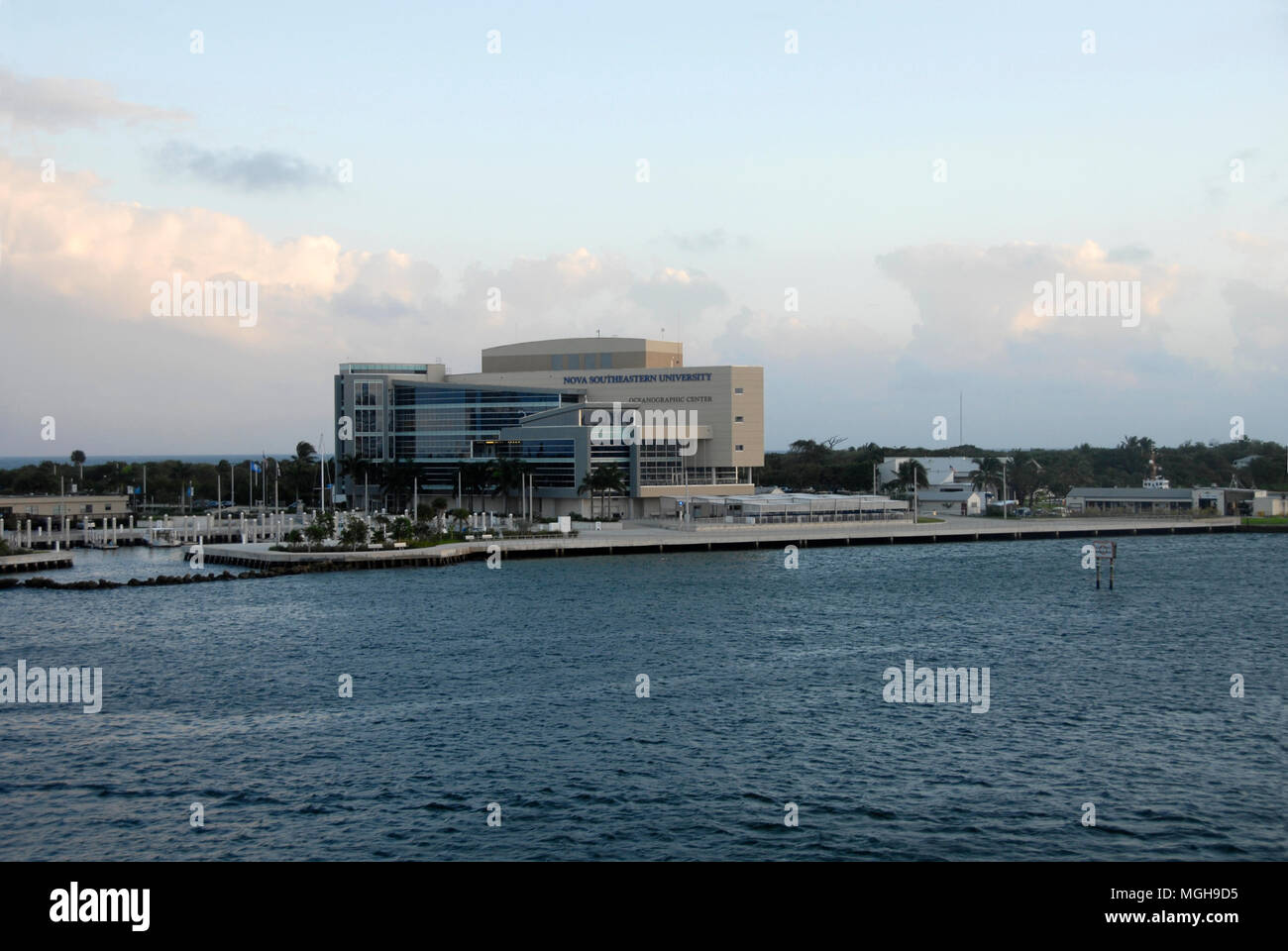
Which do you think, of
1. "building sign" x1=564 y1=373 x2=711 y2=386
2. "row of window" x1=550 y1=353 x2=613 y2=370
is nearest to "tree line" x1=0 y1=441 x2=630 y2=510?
"building sign" x1=564 y1=373 x2=711 y2=386

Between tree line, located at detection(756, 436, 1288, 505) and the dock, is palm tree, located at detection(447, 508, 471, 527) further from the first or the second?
tree line, located at detection(756, 436, 1288, 505)

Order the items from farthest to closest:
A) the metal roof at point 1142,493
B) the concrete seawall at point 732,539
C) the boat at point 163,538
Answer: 1. the metal roof at point 1142,493
2. the boat at point 163,538
3. the concrete seawall at point 732,539

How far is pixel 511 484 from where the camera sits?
378ft

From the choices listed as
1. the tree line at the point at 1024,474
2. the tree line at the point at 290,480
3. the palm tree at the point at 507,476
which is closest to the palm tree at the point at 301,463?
the tree line at the point at 290,480

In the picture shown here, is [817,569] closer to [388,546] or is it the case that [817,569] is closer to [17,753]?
[388,546]

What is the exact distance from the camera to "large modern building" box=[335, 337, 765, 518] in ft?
391

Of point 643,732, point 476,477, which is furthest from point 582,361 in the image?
point 643,732

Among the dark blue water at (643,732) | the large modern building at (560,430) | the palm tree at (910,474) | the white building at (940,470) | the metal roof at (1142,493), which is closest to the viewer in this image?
the dark blue water at (643,732)

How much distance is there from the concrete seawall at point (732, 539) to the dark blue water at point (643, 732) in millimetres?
19310

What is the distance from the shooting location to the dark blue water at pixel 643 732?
24.5m

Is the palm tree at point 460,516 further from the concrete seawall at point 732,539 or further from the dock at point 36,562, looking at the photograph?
the dock at point 36,562

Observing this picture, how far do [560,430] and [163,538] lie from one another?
4090 centimetres
